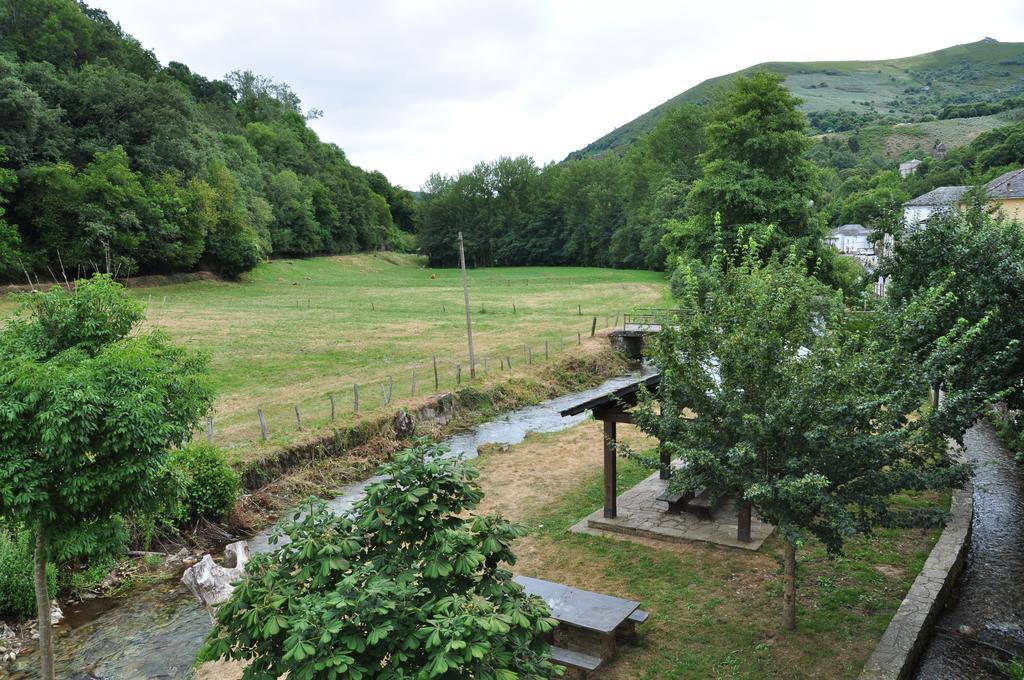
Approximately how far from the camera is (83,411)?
22.1 ft

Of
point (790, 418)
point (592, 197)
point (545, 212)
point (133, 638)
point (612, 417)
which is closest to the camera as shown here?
point (790, 418)

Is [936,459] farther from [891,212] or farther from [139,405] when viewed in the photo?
[139,405]

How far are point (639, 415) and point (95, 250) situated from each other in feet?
169

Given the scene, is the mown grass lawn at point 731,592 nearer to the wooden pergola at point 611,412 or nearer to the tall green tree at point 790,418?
the tall green tree at point 790,418

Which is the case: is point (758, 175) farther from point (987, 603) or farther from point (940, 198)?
point (987, 603)

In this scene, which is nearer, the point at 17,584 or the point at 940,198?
the point at 17,584

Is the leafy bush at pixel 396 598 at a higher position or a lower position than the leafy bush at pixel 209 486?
higher

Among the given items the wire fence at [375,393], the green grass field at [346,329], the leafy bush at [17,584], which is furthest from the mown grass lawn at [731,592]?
the leafy bush at [17,584]

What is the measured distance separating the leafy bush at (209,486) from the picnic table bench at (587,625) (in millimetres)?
8530

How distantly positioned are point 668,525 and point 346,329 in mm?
29863

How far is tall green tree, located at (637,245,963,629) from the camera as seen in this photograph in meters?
7.86

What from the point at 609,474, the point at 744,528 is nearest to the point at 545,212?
the point at 609,474

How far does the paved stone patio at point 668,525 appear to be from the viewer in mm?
12375

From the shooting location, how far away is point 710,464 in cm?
846
